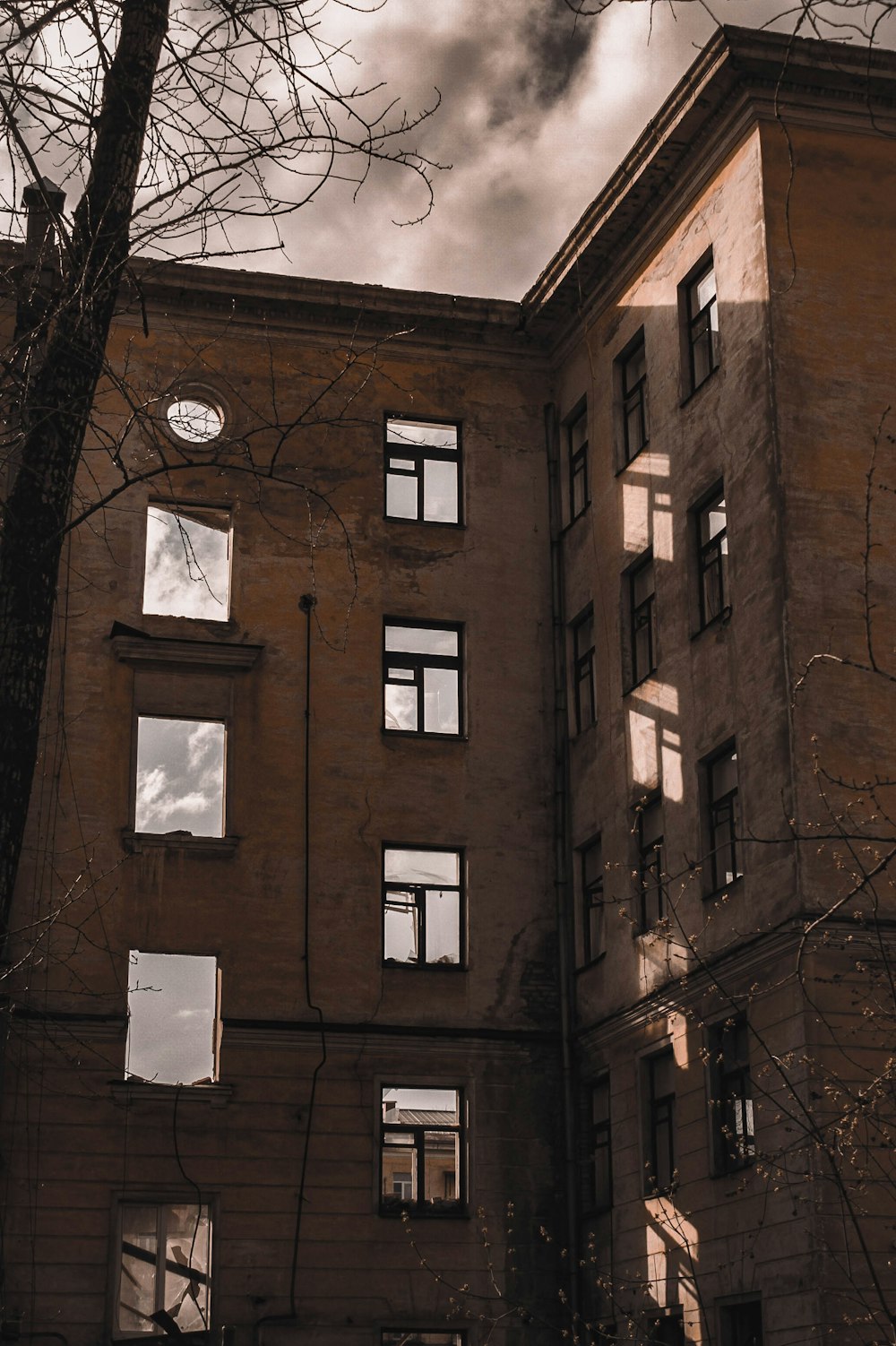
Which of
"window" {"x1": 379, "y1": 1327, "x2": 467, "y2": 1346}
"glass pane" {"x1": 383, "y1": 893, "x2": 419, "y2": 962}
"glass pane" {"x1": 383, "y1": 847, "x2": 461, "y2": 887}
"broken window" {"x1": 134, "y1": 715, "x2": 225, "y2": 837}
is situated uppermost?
"broken window" {"x1": 134, "y1": 715, "x2": 225, "y2": 837}

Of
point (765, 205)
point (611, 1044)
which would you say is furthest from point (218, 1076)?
point (765, 205)

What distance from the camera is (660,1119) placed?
22656 mm

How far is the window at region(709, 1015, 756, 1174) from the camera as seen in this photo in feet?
66.5

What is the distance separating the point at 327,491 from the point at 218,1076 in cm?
855

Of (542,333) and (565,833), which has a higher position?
(542,333)

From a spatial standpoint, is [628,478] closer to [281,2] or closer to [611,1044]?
[611,1044]

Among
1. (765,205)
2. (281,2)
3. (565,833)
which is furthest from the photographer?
(565,833)

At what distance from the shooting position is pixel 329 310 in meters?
28.0

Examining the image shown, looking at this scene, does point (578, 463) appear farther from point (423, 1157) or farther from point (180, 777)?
point (423, 1157)

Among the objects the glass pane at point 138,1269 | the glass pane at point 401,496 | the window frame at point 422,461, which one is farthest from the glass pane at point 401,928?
the glass pane at point 401,496

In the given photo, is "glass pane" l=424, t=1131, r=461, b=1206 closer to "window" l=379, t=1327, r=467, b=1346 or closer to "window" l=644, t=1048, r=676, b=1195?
"window" l=379, t=1327, r=467, b=1346

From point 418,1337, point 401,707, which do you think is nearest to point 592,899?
point 401,707

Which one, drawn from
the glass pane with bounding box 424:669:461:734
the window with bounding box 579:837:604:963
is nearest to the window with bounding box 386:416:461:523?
the glass pane with bounding box 424:669:461:734

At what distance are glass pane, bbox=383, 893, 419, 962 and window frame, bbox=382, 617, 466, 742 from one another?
2363 mm
